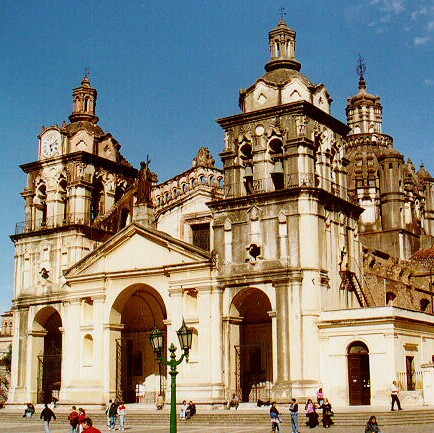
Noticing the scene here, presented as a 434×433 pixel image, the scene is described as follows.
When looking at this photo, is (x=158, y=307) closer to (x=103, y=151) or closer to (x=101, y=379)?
(x=101, y=379)

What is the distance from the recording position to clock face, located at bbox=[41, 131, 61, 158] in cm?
4984

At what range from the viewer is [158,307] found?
46.8 m

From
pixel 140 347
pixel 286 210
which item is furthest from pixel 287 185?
pixel 140 347

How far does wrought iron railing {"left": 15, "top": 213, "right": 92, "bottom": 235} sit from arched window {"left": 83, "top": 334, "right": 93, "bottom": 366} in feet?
23.4

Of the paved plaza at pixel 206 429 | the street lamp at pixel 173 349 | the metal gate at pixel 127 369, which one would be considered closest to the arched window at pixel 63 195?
the metal gate at pixel 127 369

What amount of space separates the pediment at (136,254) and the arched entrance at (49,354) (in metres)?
4.17

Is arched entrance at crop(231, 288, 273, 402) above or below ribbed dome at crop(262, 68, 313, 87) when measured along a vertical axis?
below

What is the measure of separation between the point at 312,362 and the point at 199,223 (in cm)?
1351

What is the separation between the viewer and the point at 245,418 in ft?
112

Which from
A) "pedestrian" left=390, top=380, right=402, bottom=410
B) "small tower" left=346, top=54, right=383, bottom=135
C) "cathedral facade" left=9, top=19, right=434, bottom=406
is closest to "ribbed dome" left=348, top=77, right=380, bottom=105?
"small tower" left=346, top=54, right=383, bottom=135

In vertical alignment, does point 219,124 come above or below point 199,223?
above

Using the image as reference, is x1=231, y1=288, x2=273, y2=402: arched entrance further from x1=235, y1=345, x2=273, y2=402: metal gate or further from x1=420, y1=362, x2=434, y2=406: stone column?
x1=420, y1=362, x2=434, y2=406: stone column

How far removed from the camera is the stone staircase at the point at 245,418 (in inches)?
1241

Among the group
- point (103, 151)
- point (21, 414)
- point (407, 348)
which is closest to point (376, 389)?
point (407, 348)
